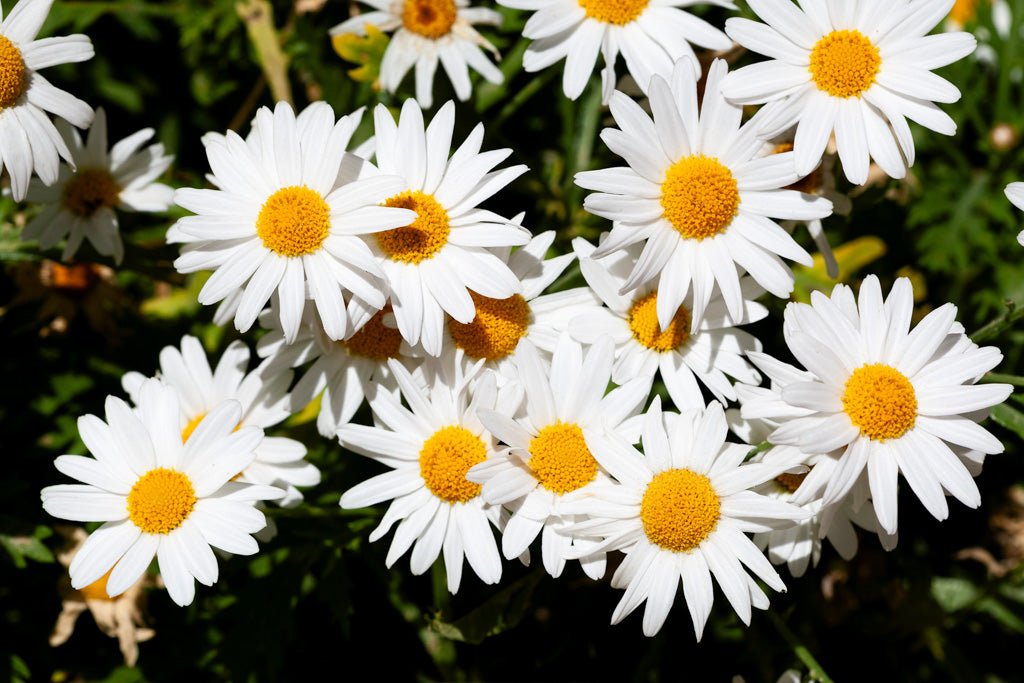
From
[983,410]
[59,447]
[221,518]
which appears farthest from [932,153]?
[59,447]

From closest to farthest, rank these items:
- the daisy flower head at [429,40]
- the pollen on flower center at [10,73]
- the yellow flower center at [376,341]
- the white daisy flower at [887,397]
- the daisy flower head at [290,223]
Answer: the white daisy flower at [887,397] < the daisy flower head at [290,223] < the pollen on flower center at [10,73] < the yellow flower center at [376,341] < the daisy flower head at [429,40]

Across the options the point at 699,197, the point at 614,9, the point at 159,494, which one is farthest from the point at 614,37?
the point at 159,494

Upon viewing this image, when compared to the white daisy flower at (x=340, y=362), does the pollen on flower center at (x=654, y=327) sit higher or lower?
higher

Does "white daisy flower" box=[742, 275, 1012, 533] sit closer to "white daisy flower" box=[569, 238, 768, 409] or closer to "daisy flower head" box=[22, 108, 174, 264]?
"white daisy flower" box=[569, 238, 768, 409]

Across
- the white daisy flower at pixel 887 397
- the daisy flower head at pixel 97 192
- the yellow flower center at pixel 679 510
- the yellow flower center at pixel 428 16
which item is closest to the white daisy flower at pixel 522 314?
the yellow flower center at pixel 679 510

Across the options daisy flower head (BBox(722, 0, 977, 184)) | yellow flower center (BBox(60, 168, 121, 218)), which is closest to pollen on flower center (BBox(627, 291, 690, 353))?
daisy flower head (BBox(722, 0, 977, 184))

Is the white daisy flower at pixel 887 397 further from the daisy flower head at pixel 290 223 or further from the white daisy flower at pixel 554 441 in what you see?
the daisy flower head at pixel 290 223

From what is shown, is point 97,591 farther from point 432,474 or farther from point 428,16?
point 428,16
